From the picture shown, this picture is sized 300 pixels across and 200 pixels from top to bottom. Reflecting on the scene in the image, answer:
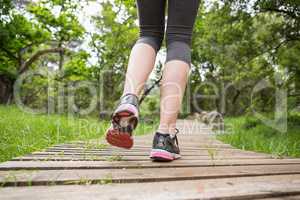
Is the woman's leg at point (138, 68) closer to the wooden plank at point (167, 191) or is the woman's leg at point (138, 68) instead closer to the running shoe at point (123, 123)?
the running shoe at point (123, 123)

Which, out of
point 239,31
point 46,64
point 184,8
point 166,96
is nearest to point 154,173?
point 166,96

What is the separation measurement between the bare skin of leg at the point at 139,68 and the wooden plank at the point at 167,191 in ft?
1.70

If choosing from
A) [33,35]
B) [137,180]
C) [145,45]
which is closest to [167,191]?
[137,180]

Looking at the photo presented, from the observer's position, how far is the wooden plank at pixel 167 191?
741 mm

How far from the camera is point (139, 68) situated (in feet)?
4.43

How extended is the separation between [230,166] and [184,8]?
715 millimetres

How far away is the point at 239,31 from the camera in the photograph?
5957 mm

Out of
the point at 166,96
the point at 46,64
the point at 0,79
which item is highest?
the point at 46,64

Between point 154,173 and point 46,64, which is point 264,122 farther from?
point 46,64

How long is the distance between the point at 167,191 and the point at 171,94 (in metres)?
0.56

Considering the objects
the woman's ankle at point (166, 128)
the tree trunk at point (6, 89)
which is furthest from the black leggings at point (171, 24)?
the tree trunk at point (6, 89)

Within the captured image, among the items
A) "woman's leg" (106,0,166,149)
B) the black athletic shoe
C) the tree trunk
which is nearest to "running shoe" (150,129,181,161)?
the black athletic shoe

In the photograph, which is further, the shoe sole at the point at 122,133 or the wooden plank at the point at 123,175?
the shoe sole at the point at 122,133

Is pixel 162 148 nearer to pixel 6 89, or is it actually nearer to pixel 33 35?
pixel 33 35
